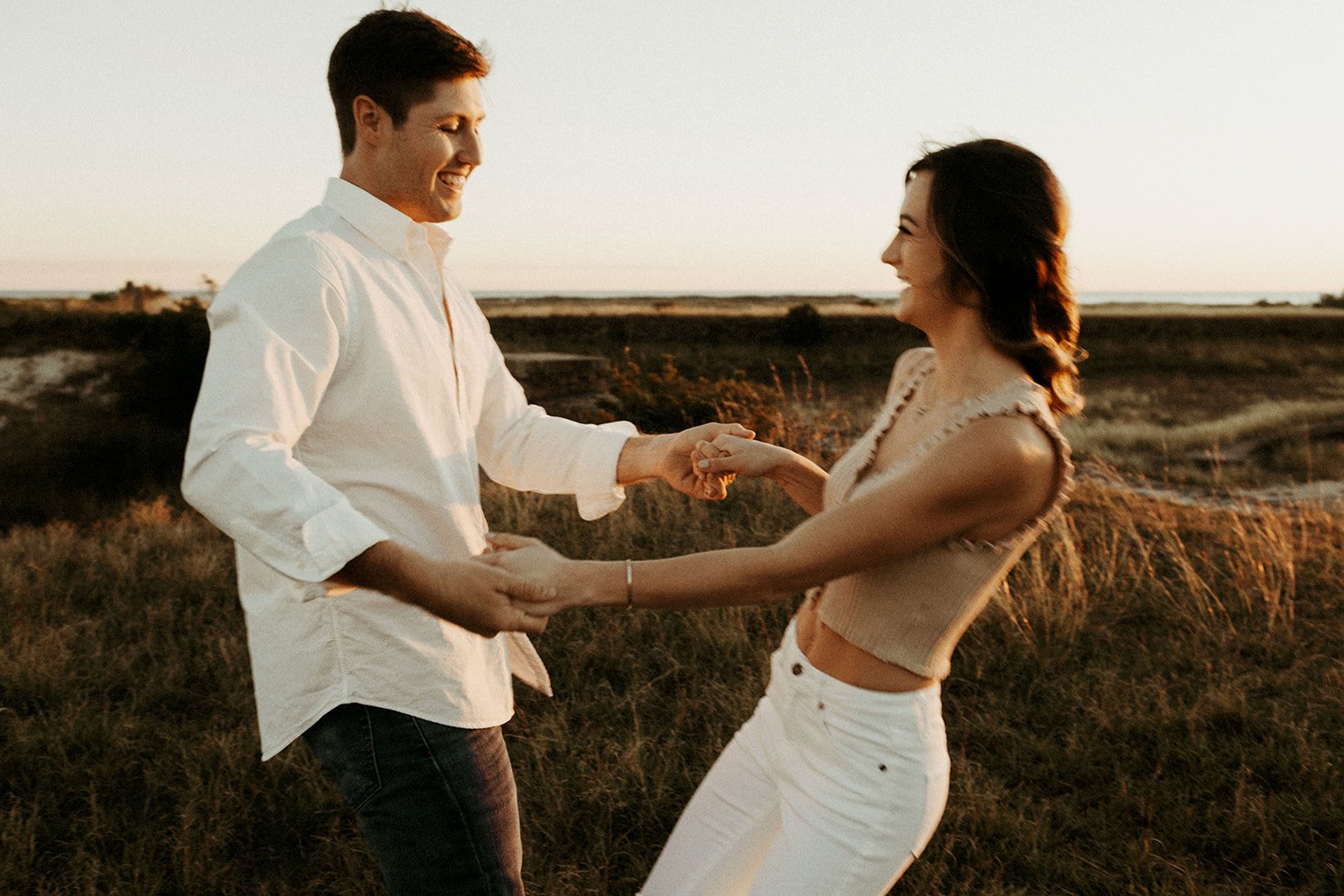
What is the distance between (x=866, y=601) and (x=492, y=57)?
1.52 m

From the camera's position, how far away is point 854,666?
5.96 feet

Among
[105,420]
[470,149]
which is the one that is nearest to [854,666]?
[470,149]

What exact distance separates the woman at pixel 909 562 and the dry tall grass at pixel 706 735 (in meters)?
1.48

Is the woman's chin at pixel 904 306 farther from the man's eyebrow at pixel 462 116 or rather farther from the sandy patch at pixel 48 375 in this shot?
the sandy patch at pixel 48 375

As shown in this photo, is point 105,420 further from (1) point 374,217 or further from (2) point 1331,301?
(2) point 1331,301

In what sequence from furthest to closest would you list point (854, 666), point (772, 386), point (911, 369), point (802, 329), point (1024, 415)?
point (802, 329), point (772, 386), point (911, 369), point (854, 666), point (1024, 415)

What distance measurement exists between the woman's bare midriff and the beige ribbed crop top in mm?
29

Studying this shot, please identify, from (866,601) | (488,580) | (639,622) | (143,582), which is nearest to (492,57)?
(488,580)

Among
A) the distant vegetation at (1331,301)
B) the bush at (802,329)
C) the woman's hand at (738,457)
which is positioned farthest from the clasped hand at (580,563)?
the distant vegetation at (1331,301)

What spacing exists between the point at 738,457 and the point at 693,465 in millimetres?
144

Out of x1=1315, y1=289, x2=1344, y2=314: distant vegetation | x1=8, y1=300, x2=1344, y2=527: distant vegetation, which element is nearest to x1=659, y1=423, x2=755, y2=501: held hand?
x1=8, y1=300, x2=1344, y2=527: distant vegetation

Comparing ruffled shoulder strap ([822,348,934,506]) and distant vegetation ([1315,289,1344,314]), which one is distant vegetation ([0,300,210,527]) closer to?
ruffled shoulder strap ([822,348,934,506])

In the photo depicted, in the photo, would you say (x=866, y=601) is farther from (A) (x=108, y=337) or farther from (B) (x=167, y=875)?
(A) (x=108, y=337)

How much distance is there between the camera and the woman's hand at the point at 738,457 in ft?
7.73
